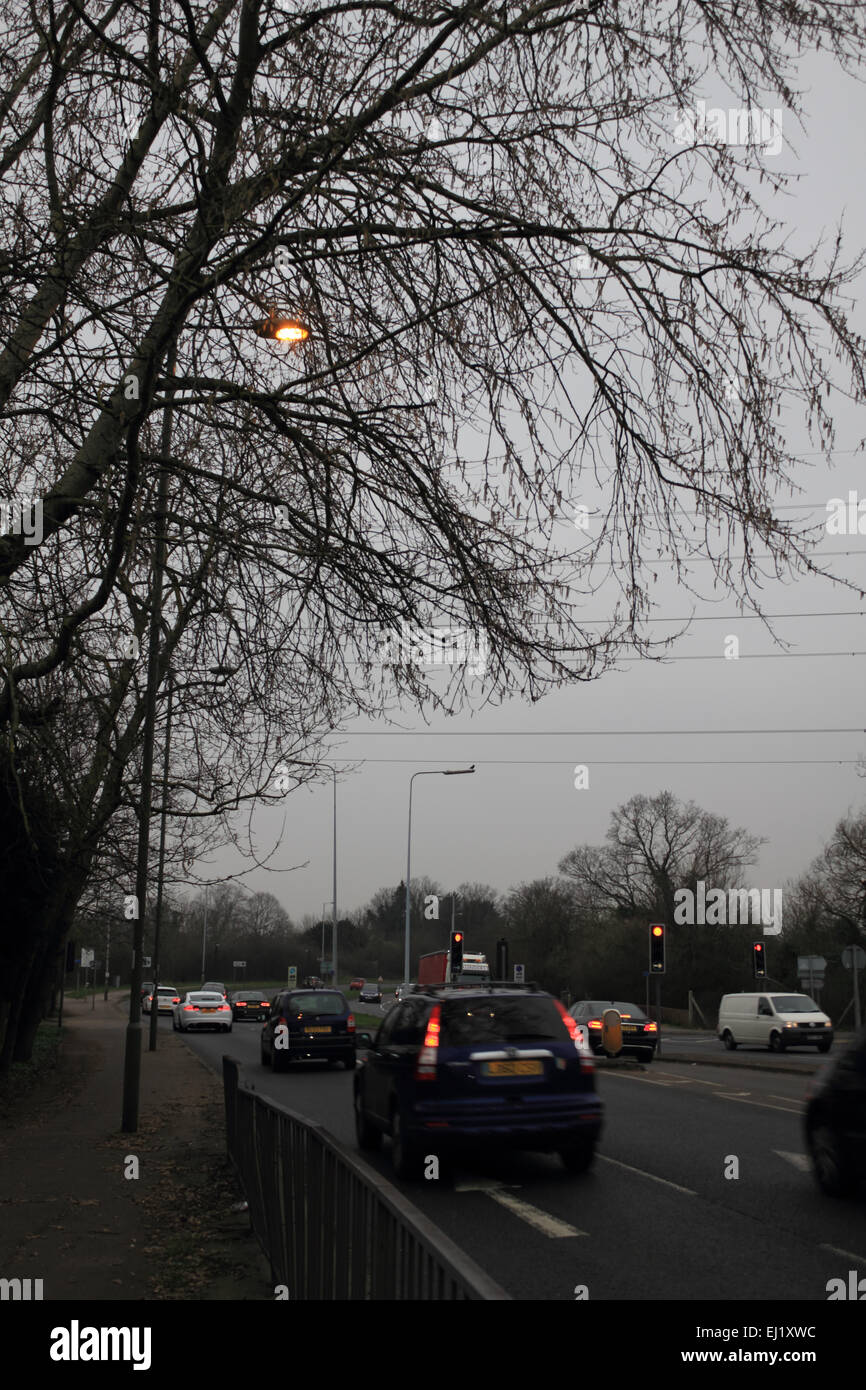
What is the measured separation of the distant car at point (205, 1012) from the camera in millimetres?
45594

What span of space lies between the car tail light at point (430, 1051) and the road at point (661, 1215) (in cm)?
90

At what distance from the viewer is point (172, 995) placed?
62719 mm

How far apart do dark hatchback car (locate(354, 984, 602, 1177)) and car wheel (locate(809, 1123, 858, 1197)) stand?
1.85m

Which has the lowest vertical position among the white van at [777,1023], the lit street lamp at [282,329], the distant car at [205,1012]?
the distant car at [205,1012]

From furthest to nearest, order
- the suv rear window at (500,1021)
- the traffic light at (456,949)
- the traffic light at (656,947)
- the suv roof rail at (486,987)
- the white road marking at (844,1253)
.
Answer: the traffic light at (456,949) → the traffic light at (656,947) → the suv roof rail at (486,987) → the suv rear window at (500,1021) → the white road marking at (844,1253)

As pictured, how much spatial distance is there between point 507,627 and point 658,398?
194cm

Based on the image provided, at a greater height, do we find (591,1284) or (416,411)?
(416,411)

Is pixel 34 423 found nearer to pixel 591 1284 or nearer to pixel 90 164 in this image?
pixel 90 164

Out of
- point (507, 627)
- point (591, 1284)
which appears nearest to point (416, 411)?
point (507, 627)

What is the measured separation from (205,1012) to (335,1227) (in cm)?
4301

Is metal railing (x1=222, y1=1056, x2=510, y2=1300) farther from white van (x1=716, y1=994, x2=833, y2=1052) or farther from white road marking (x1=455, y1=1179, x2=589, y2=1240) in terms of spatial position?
white van (x1=716, y1=994, x2=833, y2=1052)

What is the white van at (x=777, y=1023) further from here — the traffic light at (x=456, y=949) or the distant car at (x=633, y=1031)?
the traffic light at (x=456, y=949)

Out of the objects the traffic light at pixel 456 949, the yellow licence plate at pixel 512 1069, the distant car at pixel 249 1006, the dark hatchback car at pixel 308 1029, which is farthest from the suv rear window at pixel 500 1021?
the distant car at pixel 249 1006
